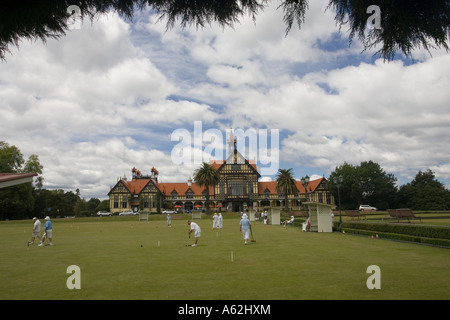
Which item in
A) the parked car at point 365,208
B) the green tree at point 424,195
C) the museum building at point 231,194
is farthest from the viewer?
the museum building at point 231,194

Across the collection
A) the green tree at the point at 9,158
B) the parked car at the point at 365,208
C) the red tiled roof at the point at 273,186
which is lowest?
the parked car at the point at 365,208

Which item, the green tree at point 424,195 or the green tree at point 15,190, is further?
the green tree at point 424,195

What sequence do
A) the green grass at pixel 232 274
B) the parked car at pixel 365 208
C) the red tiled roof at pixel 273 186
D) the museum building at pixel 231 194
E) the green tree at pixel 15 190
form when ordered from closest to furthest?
the green grass at pixel 232 274, the green tree at pixel 15 190, the parked car at pixel 365 208, the museum building at pixel 231 194, the red tiled roof at pixel 273 186

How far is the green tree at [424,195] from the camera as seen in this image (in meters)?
68.7

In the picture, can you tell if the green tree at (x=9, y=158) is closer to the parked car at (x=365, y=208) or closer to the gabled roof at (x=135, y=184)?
the gabled roof at (x=135, y=184)

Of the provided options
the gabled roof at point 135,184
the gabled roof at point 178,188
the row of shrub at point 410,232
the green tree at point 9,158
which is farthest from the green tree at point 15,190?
the row of shrub at point 410,232

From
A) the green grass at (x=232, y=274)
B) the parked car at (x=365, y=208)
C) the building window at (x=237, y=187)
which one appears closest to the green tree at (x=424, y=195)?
the parked car at (x=365, y=208)

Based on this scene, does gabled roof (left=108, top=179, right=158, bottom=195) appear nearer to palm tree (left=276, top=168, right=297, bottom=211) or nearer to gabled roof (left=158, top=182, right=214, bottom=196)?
gabled roof (left=158, top=182, right=214, bottom=196)

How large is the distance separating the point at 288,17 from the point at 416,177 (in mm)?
90933

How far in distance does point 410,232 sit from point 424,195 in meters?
58.8

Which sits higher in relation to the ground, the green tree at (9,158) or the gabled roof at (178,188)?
the green tree at (9,158)

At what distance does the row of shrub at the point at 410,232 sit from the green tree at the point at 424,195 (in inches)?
2090

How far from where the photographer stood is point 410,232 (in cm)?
2003
